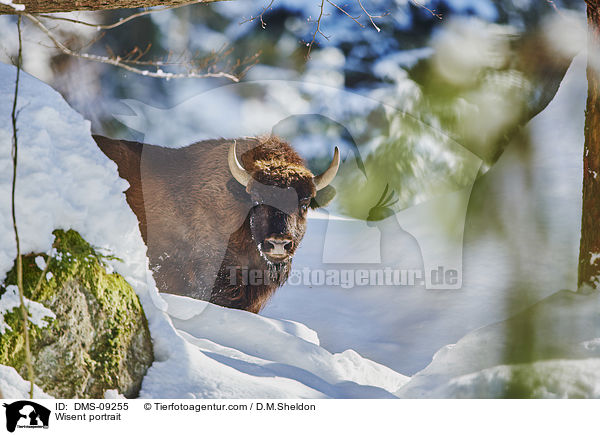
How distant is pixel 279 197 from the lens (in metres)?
3.20

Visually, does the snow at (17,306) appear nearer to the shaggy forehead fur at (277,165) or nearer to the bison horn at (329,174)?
the shaggy forehead fur at (277,165)

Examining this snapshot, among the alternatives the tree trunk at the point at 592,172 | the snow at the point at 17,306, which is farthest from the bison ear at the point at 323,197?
the snow at the point at 17,306

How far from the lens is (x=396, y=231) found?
2.95 metres

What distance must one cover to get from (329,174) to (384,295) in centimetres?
92

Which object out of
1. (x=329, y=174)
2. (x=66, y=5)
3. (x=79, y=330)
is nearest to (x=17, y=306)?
(x=79, y=330)

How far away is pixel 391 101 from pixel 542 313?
5.58ft

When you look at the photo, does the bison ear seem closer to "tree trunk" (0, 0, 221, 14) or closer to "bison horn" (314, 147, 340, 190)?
"bison horn" (314, 147, 340, 190)

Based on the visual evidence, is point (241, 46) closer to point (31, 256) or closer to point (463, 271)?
point (31, 256)

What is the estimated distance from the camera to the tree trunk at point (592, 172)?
9.34 ft

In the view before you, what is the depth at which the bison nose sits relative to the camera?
3.07 m

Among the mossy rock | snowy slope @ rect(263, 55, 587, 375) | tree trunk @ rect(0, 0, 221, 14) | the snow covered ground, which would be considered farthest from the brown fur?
tree trunk @ rect(0, 0, 221, 14)

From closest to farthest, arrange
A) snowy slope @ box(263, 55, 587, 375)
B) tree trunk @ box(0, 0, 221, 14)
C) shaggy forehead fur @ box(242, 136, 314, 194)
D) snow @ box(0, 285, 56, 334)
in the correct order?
snow @ box(0, 285, 56, 334), tree trunk @ box(0, 0, 221, 14), snowy slope @ box(263, 55, 587, 375), shaggy forehead fur @ box(242, 136, 314, 194)
